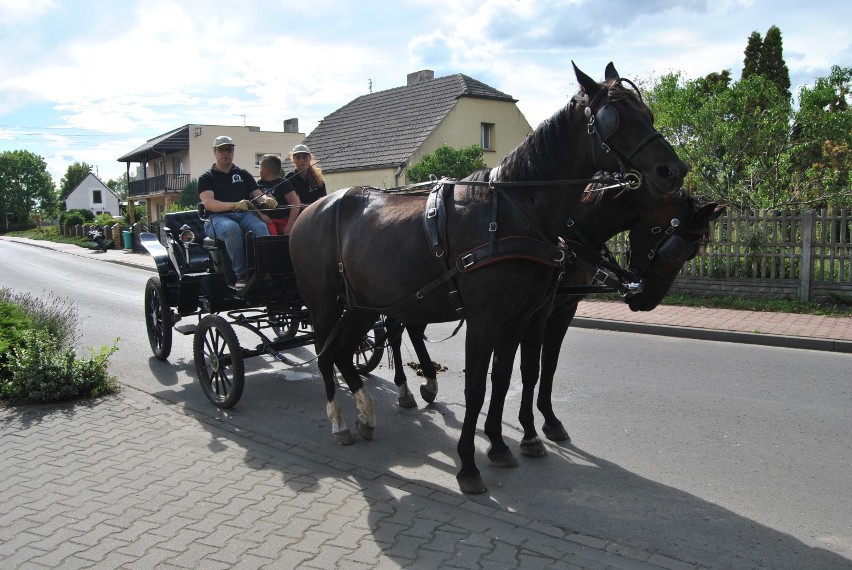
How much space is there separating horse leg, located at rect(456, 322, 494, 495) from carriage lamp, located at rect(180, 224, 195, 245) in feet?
13.7

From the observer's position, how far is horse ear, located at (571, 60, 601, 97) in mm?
3980

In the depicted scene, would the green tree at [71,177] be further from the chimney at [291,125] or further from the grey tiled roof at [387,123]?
the grey tiled roof at [387,123]

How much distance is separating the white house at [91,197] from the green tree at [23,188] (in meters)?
5.50

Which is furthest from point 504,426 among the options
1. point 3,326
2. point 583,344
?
point 3,326

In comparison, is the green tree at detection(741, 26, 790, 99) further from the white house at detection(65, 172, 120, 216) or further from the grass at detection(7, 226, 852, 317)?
the white house at detection(65, 172, 120, 216)

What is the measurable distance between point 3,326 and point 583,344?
22.1ft

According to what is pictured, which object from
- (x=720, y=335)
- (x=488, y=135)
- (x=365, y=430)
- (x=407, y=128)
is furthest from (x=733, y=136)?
(x=488, y=135)

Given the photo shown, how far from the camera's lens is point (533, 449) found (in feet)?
16.7

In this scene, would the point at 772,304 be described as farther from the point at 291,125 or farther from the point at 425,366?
the point at 291,125

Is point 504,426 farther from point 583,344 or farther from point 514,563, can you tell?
point 583,344

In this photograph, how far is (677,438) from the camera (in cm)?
547

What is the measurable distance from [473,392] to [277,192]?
13.2 feet

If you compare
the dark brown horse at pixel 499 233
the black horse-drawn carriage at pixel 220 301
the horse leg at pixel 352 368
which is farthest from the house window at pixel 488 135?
the dark brown horse at pixel 499 233

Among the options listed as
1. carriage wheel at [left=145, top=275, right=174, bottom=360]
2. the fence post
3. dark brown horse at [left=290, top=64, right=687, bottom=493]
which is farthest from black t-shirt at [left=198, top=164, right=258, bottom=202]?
the fence post
